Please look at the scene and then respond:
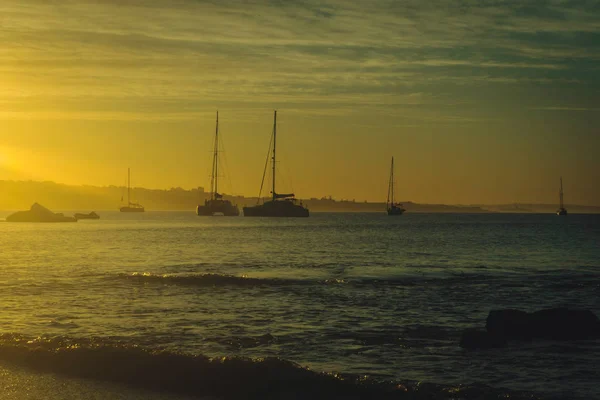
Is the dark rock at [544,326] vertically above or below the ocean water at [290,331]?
above

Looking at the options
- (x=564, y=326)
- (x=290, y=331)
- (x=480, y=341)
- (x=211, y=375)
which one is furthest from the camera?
(x=290, y=331)

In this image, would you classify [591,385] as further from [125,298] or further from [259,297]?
[125,298]

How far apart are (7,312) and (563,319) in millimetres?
20391

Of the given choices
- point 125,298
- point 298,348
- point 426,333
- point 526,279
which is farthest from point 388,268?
point 298,348

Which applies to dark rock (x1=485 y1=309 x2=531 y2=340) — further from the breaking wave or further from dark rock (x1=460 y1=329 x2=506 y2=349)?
the breaking wave

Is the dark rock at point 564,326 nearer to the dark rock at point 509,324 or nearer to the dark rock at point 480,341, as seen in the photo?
the dark rock at point 509,324

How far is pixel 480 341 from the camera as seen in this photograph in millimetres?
20984

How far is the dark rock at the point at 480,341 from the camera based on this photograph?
2086 cm

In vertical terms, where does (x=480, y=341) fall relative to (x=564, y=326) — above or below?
below

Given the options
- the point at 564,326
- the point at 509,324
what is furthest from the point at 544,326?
the point at 509,324

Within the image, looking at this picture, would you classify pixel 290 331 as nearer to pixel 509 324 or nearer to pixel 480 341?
pixel 480 341

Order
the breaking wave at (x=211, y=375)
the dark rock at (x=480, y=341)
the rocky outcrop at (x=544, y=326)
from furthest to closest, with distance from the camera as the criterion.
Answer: the rocky outcrop at (x=544, y=326) → the dark rock at (x=480, y=341) → the breaking wave at (x=211, y=375)

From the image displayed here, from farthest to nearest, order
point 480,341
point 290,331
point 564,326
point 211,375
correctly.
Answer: point 290,331 → point 564,326 → point 480,341 → point 211,375

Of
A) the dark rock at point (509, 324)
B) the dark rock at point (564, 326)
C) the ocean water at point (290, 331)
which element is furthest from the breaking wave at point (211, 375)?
the dark rock at point (564, 326)
